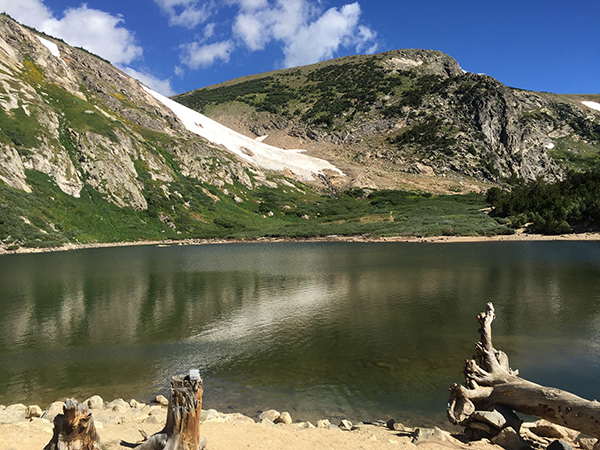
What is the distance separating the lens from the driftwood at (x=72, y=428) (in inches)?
274

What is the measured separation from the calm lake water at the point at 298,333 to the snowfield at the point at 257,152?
99.4 metres

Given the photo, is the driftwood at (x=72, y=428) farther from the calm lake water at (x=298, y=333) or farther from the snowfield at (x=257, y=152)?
the snowfield at (x=257, y=152)

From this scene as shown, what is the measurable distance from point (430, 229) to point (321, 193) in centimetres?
5369

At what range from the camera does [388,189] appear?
12962cm

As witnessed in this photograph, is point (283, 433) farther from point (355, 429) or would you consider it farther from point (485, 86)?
point (485, 86)

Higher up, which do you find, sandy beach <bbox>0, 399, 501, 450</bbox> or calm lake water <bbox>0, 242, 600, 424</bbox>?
sandy beach <bbox>0, 399, 501, 450</bbox>

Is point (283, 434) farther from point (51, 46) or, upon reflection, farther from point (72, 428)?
point (51, 46)

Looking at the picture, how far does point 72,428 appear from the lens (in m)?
7.07

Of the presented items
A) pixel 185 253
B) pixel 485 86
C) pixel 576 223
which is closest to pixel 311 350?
pixel 185 253

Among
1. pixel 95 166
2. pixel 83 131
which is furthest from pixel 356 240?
pixel 83 131

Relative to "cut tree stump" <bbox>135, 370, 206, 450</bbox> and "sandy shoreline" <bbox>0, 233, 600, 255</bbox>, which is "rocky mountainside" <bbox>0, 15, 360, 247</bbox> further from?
"cut tree stump" <bbox>135, 370, 206, 450</bbox>

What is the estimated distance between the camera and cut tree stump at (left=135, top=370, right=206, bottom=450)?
7.21m

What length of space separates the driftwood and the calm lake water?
6.22 m

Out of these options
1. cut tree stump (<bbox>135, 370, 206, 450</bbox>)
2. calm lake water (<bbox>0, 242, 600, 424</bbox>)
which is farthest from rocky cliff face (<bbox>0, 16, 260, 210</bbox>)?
cut tree stump (<bbox>135, 370, 206, 450</bbox>)
